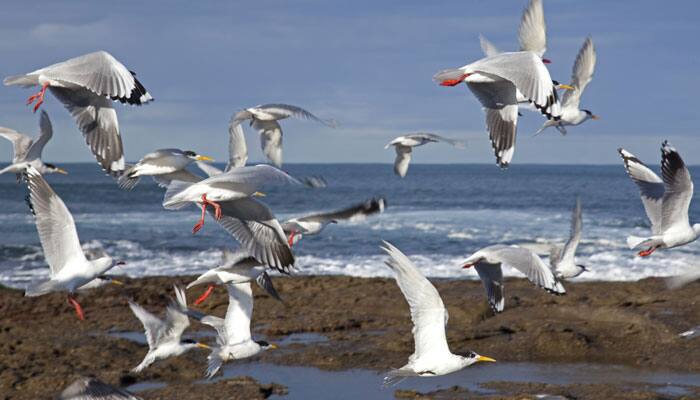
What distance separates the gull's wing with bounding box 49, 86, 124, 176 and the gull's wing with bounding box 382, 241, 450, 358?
2.71 meters

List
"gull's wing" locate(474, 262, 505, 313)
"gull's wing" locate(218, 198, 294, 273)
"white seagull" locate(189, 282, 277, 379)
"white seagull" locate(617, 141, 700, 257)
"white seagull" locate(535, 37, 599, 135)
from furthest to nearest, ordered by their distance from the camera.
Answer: "white seagull" locate(535, 37, 599, 135) → "gull's wing" locate(474, 262, 505, 313) → "white seagull" locate(617, 141, 700, 257) → "white seagull" locate(189, 282, 277, 379) → "gull's wing" locate(218, 198, 294, 273)

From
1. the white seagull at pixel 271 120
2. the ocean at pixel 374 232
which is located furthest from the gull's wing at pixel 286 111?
the ocean at pixel 374 232

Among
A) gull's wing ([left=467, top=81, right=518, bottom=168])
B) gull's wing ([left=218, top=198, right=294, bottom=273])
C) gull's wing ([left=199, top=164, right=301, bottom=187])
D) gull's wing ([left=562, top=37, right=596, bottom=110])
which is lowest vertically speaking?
gull's wing ([left=218, top=198, right=294, bottom=273])

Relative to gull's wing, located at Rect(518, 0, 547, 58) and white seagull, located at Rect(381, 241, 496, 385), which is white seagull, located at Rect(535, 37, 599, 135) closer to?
gull's wing, located at Rect(518, 0, 547, 58)

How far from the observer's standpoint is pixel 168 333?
9711mm

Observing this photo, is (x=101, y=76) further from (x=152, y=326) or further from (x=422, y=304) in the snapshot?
(x=422, y=304)

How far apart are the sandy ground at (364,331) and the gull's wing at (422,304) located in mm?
2207

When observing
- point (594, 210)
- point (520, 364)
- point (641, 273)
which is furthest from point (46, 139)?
point (594, 210)

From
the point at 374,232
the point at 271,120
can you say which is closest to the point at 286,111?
the point at 271,120

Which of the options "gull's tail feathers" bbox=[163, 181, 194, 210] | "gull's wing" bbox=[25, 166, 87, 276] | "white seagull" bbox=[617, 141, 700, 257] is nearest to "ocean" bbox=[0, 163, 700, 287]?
"white seagull" bbox=[617, 141, 700, 257]

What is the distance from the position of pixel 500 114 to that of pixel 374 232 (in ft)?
69.7

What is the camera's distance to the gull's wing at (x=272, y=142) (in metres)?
11.9

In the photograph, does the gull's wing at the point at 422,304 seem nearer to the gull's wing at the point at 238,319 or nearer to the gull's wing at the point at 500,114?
the gull's wing at the point at 500,114

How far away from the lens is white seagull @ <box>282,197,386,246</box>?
894cm
